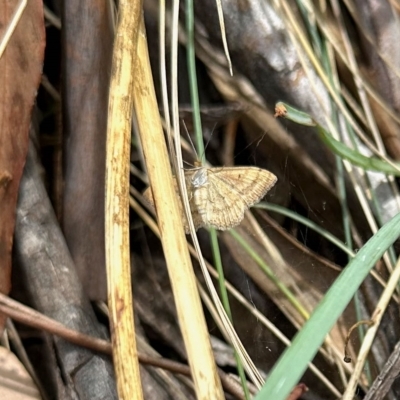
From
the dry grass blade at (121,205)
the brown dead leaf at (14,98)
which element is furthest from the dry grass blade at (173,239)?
the brown dead leaf at (14,98)

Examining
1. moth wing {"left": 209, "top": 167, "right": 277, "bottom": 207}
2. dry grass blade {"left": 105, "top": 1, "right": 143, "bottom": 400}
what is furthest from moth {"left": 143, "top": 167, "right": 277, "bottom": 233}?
dry grass blade {"left": 105, "top": 1, "right": 143, "bottom": 400}

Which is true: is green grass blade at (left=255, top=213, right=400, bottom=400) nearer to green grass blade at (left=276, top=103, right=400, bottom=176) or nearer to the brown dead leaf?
green grass blade at (left=276, top=103, right=400, bottom=176)

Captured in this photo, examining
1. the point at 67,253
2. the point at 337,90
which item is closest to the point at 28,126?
the point at 67,253

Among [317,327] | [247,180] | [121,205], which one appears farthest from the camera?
[247,180]

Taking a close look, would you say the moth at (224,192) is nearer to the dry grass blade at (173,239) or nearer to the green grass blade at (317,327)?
the dry grass blade at (173,239)

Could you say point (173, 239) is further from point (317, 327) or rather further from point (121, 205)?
point (317, 327)

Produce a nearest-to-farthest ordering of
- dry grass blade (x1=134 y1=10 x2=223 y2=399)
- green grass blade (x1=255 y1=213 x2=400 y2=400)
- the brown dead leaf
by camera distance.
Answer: green grass blade (x1=255 y1=213 x2=400 y2=400) < dry grass blade (x1=134 y1=10 x2=223 y2=399) < the brown dead leaf

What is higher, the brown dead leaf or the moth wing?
the brown dead leaf

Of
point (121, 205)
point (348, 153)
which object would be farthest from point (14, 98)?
point (348, 153)
